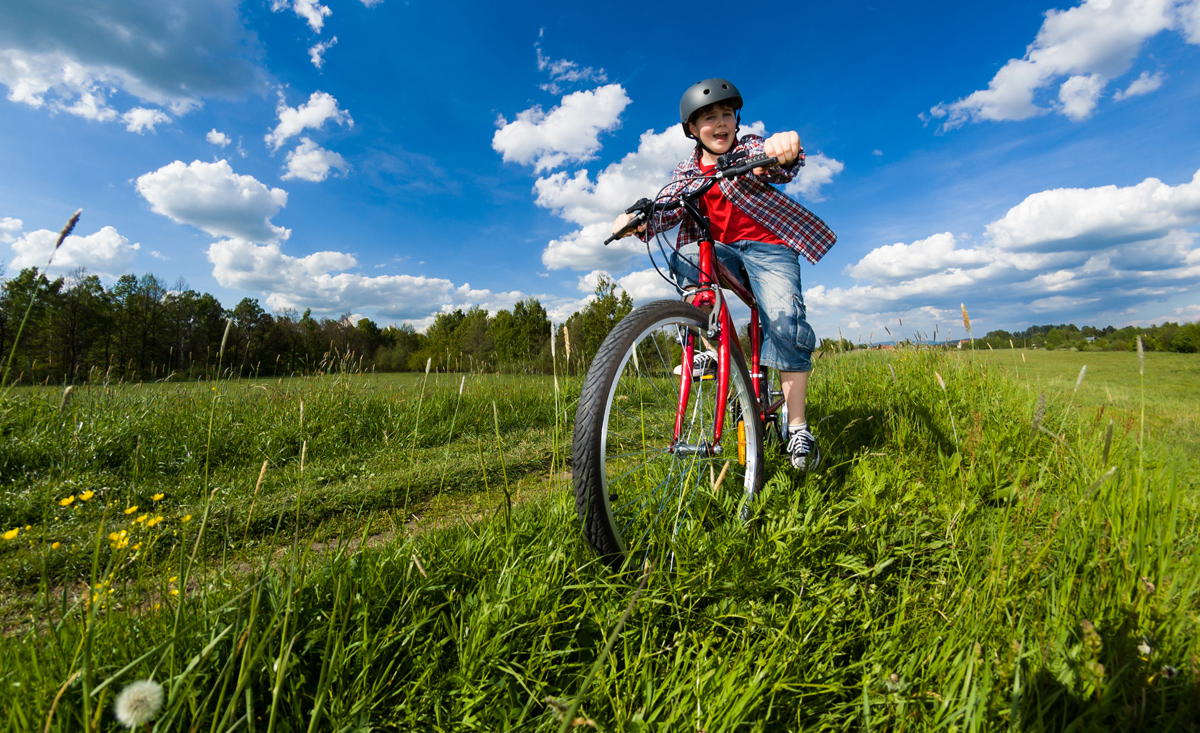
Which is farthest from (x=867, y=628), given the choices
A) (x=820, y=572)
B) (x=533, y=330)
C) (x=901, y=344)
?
(x=533, y=330)

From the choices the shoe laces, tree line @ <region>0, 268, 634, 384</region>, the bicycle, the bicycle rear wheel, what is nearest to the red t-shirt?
the bicycle

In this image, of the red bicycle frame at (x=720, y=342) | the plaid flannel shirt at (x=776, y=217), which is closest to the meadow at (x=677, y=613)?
the red bicycle frame at (x=720, y=342)

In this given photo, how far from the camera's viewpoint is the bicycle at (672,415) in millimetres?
1736

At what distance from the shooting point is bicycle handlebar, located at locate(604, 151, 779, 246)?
2.18 metres

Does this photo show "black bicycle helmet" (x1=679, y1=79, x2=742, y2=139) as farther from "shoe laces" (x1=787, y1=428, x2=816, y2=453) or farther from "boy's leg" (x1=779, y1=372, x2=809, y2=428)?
"shoe laces" (x1=787, y1=428, x2=816, y2=453)

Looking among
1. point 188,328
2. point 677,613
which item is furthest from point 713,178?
point 188,328

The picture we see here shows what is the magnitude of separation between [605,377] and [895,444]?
251cm

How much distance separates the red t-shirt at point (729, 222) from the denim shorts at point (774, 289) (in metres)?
0.06

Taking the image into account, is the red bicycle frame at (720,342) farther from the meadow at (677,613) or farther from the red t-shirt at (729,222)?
the meadow at (677,613)

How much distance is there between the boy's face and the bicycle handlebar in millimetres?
363

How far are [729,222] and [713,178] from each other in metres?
0.66

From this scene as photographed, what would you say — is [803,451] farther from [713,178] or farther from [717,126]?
[717,126]

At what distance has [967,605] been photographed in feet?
5.05

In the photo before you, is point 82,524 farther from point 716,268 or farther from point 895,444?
point 895,444
